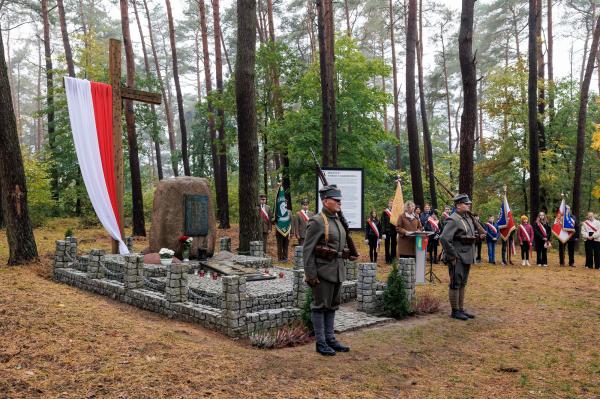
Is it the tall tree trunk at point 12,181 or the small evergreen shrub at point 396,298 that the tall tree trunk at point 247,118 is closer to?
the tall tree trunk at point 12,181

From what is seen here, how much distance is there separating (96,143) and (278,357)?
7731 mm

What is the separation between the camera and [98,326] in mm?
6152

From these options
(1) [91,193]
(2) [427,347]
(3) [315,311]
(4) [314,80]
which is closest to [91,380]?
(3) [315,311]

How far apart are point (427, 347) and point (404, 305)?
157 centimetres

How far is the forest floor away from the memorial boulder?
3438mm

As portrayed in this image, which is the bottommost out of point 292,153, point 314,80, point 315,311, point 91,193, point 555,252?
point 555,252

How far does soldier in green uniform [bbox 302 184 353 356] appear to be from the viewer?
582cm

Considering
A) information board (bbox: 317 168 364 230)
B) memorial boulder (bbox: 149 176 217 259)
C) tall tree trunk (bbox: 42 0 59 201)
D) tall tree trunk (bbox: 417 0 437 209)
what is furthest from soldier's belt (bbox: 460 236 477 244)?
tall tree trunk (bbox: 42 0 59 201)

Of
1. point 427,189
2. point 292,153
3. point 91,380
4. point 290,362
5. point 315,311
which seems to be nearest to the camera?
point 91,380

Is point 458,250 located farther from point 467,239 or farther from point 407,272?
point 407,272

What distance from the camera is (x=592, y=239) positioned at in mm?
14250

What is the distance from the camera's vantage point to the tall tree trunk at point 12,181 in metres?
10.6

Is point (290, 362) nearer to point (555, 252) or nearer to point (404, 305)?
point (404, 305)

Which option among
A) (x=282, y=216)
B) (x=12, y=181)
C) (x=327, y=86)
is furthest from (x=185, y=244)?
(x=327, y=86)
